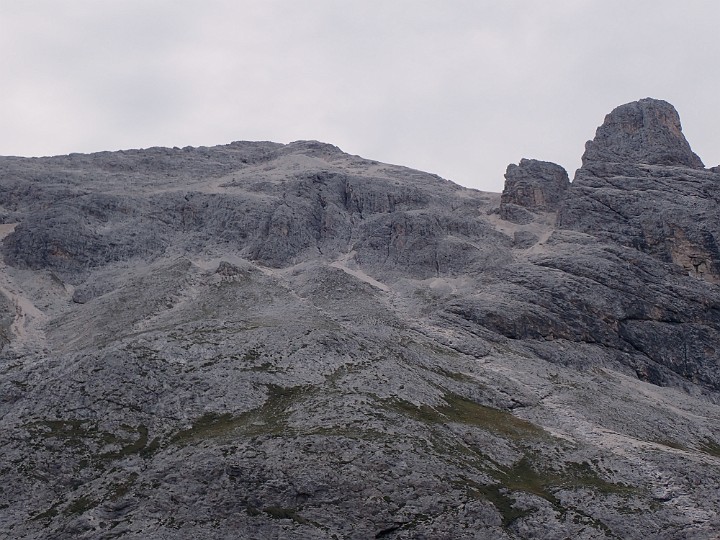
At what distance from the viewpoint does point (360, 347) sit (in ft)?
268

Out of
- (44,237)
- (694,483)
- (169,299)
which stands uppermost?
(44,237)

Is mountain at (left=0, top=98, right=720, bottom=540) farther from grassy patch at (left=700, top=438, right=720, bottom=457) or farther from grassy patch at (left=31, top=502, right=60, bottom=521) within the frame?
grassy patch at (left=700, top=438, right=720, bottom=457)

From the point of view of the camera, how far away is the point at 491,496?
5797 centimetres

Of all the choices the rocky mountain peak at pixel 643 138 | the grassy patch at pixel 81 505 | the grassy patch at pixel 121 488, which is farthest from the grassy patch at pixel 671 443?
the rocky mountain peak at pixel 643 138

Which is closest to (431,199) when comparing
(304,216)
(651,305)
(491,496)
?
(304,216)

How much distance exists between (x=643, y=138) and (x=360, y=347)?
9768 cm

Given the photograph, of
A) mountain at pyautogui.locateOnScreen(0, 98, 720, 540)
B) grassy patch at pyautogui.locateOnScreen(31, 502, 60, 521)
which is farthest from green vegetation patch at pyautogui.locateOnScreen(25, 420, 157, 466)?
grassy patch at pyautogui.locateOnScreen(31, 502, 60, 521)

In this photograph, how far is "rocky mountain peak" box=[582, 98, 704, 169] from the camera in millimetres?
147625

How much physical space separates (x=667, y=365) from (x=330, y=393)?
5532 cm

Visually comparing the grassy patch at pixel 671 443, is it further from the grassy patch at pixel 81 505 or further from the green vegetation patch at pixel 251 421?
the grassy patch at pixel 81 505

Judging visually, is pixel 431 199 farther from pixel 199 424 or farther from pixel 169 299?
pixel 199 424

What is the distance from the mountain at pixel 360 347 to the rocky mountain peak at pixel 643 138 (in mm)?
484

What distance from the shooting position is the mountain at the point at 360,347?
5681 cm

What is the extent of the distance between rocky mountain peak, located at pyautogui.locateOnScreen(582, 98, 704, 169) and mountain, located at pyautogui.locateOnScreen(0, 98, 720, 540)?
1.59 feet
